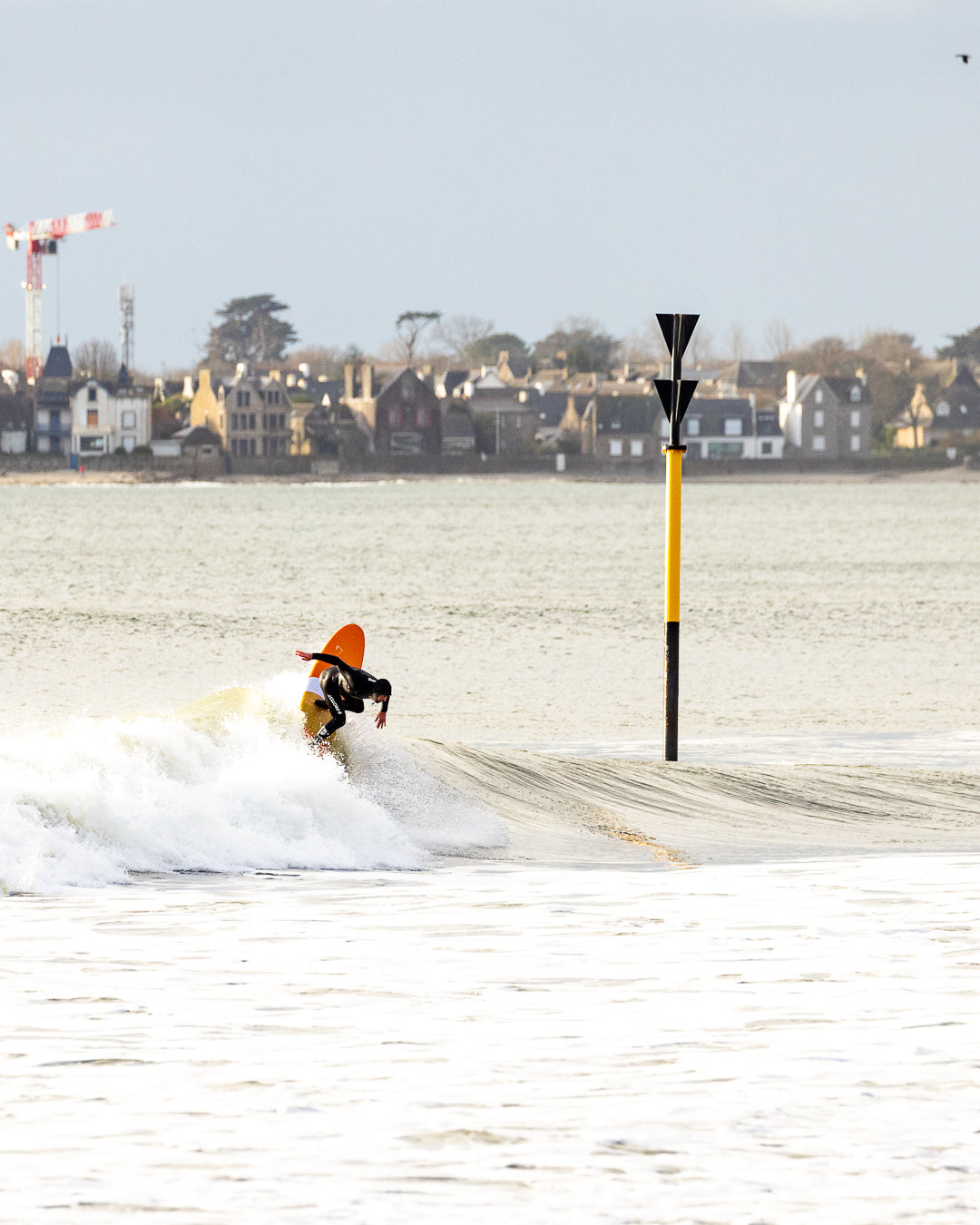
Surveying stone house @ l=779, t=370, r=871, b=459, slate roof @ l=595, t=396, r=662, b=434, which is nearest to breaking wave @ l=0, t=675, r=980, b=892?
slate roof @ l=595, t=396, r=662, b=434

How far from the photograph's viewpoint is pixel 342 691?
32.4 ft

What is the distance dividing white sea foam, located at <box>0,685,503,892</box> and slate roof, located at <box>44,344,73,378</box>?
550 feet

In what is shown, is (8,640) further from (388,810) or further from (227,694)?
(388,810)

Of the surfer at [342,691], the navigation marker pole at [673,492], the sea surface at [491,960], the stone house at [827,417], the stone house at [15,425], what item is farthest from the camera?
the stone house at [827,417]

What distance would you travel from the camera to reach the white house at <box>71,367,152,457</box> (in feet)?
503

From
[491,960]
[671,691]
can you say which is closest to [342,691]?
[671,691]

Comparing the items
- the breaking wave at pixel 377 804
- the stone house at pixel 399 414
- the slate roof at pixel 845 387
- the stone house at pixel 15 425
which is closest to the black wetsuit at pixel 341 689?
the breaking wave at pixel 377 804

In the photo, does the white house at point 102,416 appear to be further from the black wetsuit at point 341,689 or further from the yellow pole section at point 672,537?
the black wetsuit at point 341,689

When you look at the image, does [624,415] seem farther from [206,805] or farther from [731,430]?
[206,805]

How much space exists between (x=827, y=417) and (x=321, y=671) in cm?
16511

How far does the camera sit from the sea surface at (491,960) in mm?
4094

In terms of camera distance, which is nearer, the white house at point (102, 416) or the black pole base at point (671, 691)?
the black pole base at point (671, 691)

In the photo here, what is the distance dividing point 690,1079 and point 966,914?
106 inches

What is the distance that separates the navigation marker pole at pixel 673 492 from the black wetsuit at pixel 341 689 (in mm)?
2655
